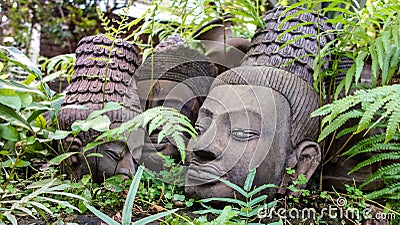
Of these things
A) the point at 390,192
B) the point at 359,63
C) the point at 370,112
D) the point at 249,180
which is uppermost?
the point at 359,63

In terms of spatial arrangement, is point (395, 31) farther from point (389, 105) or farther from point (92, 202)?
point (92, 202)

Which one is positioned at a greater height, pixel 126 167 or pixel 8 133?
pixel 8 133

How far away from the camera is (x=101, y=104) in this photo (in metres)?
1.76

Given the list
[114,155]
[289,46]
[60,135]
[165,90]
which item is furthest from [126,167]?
[289,46]

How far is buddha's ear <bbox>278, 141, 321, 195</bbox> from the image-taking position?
1.67 m

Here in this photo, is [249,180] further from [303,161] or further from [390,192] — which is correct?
[390,192]

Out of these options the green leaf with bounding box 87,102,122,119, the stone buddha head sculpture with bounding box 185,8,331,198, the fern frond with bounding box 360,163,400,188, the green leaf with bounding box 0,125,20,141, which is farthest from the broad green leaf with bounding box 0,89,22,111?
the fern frond with bounding box 360,163,400,188

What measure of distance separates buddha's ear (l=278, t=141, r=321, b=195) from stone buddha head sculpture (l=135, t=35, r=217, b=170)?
1.71 ft

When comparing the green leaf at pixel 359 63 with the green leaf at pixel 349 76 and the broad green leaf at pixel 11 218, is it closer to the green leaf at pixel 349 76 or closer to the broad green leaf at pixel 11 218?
the green leaf at pixel 349 76

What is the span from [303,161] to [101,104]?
2.95 ft

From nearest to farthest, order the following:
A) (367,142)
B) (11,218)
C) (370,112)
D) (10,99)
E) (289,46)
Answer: (11,218) → (370,112) → (10,99) → (367,142) → (289,46)

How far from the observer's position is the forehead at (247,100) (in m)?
1.63

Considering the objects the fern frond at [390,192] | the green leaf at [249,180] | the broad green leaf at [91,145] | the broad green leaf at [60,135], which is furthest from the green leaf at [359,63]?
the broad green leaf at [60,135]

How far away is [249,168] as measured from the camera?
1.57 metres
